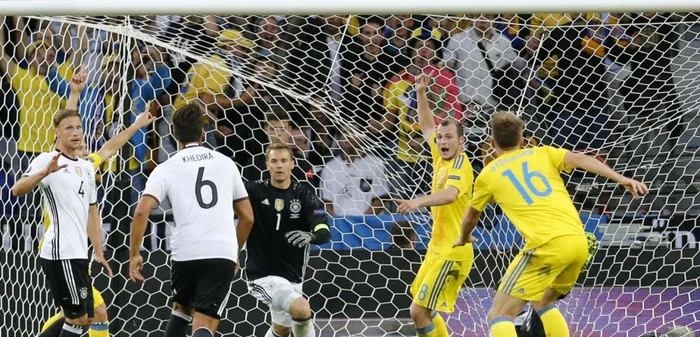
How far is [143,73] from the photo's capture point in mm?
8406

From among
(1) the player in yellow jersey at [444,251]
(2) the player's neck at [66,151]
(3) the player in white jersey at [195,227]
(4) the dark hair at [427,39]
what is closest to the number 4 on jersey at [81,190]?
(2) the player's neck at [66,151]

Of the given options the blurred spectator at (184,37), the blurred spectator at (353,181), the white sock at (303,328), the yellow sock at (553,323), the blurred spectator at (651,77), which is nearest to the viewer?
the yellow sock at (553,323)

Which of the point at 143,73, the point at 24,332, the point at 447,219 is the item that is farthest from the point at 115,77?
the point at 447,219

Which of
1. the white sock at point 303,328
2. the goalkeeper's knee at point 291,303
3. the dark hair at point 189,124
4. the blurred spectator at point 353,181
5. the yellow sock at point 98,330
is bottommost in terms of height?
the yellow sock at point 98,330

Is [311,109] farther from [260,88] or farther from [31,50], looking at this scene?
[31,50]

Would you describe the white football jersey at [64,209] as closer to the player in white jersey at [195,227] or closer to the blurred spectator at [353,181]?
the player in white jersey at [195,227]

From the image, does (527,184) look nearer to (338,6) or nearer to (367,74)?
(338,6)

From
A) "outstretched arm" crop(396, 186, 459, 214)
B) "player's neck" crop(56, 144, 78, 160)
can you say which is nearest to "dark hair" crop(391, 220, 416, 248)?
"outstretched arm" crop(396, 186, 459, 214)

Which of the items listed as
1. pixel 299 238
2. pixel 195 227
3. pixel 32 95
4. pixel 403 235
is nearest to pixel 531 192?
pixel 299 238

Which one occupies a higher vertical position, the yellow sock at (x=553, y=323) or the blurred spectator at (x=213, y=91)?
the blurred spectator at (x=213, y=91)

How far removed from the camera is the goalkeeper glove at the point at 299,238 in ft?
24.0

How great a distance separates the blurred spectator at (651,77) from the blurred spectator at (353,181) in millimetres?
1888

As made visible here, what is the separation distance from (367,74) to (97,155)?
2.26 m

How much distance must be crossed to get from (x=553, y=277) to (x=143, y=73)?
3501 mm
